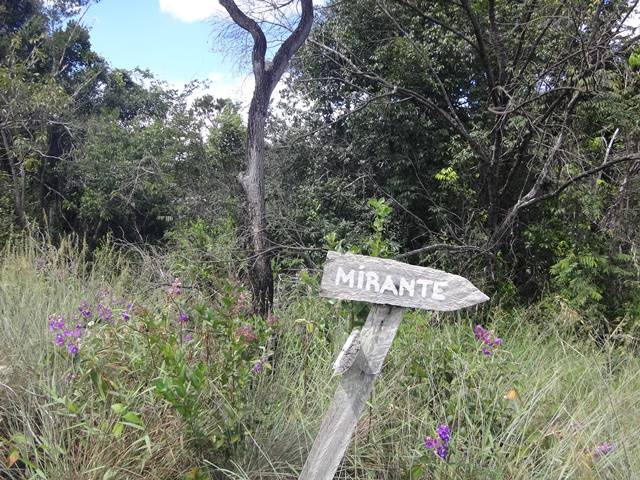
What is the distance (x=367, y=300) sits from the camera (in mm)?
2260

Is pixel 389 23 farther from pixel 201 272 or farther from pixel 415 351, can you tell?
pixel 415 351

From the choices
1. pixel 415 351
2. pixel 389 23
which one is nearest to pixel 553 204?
pixel 389 23

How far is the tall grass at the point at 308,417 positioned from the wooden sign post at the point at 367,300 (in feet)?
1.11

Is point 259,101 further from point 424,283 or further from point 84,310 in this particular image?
point 424,283

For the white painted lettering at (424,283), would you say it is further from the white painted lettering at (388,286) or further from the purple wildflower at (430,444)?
the purple wildflower at (430,444)

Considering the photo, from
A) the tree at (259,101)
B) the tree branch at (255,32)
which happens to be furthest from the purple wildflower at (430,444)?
the tree branch at (255,32)

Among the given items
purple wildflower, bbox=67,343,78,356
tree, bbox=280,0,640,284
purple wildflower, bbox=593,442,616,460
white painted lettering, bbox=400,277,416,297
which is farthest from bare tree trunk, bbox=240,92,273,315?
purple wildflower, bbox=593,442,616,460

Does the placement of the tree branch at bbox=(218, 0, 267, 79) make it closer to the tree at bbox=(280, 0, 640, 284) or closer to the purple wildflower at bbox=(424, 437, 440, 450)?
the tree at bbox=(280, 0, 640, 284)

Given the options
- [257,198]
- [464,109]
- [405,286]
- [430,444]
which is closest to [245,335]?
[405,286]

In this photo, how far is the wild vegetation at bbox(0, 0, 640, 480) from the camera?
252 centimetres

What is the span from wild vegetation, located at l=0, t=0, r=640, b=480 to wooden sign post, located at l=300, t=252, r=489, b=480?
1.33 ft

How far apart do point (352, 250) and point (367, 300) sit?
41.2 inches

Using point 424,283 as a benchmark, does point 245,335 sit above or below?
below

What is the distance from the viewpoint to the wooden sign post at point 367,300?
7.15 ft
